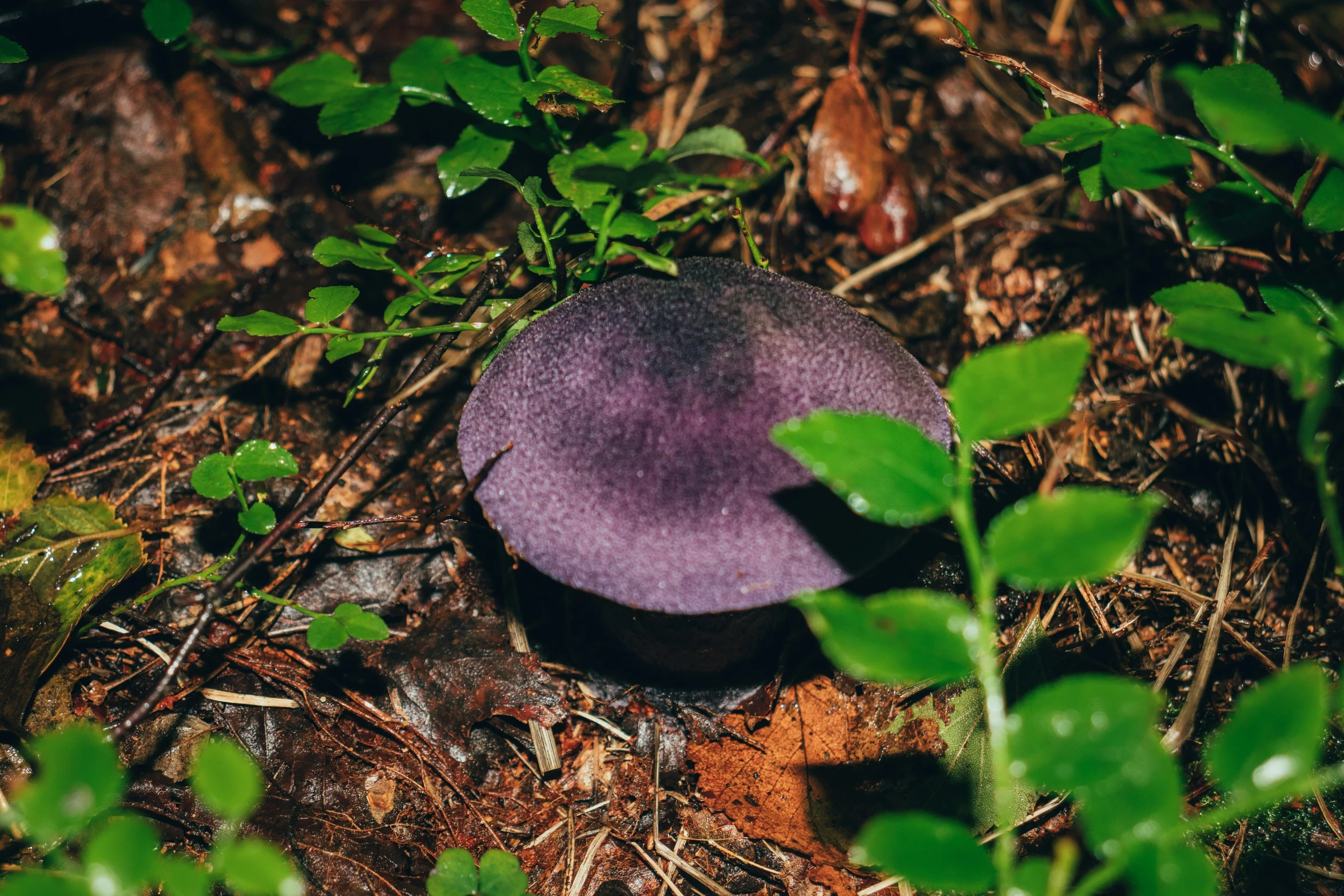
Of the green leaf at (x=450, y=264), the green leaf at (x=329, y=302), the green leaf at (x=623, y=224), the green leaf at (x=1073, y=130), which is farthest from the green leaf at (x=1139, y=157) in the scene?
the green leaf at (x=329, y=302)

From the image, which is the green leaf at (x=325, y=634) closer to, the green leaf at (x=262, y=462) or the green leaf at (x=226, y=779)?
the green leaf at (x=262, y=462)

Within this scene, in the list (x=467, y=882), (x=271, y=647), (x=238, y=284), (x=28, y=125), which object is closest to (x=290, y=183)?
(x=238, y=284)

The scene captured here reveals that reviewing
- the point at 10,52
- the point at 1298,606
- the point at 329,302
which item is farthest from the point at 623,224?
the point at 1298,606

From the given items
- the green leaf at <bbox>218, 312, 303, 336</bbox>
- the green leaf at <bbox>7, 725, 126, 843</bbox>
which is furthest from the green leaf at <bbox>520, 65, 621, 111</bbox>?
the green leaf at <bbox>7, 725, 126, 843</bbox>

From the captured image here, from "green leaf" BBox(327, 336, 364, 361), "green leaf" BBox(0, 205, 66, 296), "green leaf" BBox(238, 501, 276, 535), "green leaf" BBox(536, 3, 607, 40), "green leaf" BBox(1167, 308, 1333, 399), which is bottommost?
"green leaf" BBox(238, 501, 276, 535)

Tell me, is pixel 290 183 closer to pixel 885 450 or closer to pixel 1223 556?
pixel 885 450

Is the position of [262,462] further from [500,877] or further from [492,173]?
[500,877]

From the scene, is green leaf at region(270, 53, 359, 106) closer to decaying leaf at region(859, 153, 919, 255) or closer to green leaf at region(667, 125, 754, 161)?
green leaf at region(667, 125, 754, 161)
